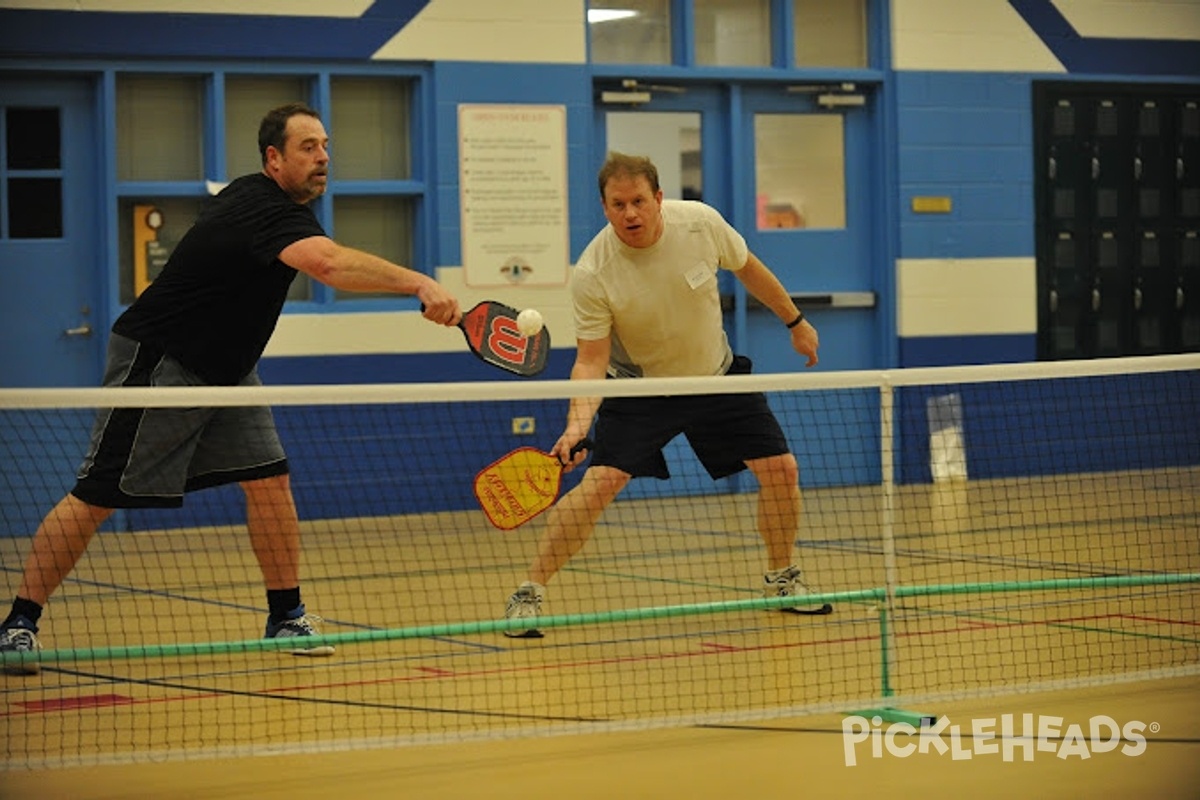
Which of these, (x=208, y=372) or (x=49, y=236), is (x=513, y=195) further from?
(x=208, y=372)

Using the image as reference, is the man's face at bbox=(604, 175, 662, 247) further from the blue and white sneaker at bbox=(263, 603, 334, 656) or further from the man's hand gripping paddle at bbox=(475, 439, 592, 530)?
the blue and white sneaker at bbox=(263, 603, 334, 656)

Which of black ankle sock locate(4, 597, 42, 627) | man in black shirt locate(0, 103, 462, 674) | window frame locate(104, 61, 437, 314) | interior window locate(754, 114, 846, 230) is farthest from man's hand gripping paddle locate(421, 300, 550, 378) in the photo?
interior window locate(754, 114, 846, 230)

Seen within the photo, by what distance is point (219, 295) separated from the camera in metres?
6.09

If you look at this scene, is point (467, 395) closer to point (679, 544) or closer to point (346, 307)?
point (679, 544)

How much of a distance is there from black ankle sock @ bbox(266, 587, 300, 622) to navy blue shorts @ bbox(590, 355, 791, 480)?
1.18 meters

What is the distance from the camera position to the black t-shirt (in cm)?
601

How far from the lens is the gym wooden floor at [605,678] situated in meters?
4.65

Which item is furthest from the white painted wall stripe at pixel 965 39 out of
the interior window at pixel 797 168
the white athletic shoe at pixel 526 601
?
the white athletic shoe at pixel 526 601

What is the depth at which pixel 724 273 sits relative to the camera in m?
11.9

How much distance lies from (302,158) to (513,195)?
16.6 feet

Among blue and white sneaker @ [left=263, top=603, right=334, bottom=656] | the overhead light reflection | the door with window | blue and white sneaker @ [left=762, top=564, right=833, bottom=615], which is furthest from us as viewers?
the overhead light reflection

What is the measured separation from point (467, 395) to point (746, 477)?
23.0 feet
